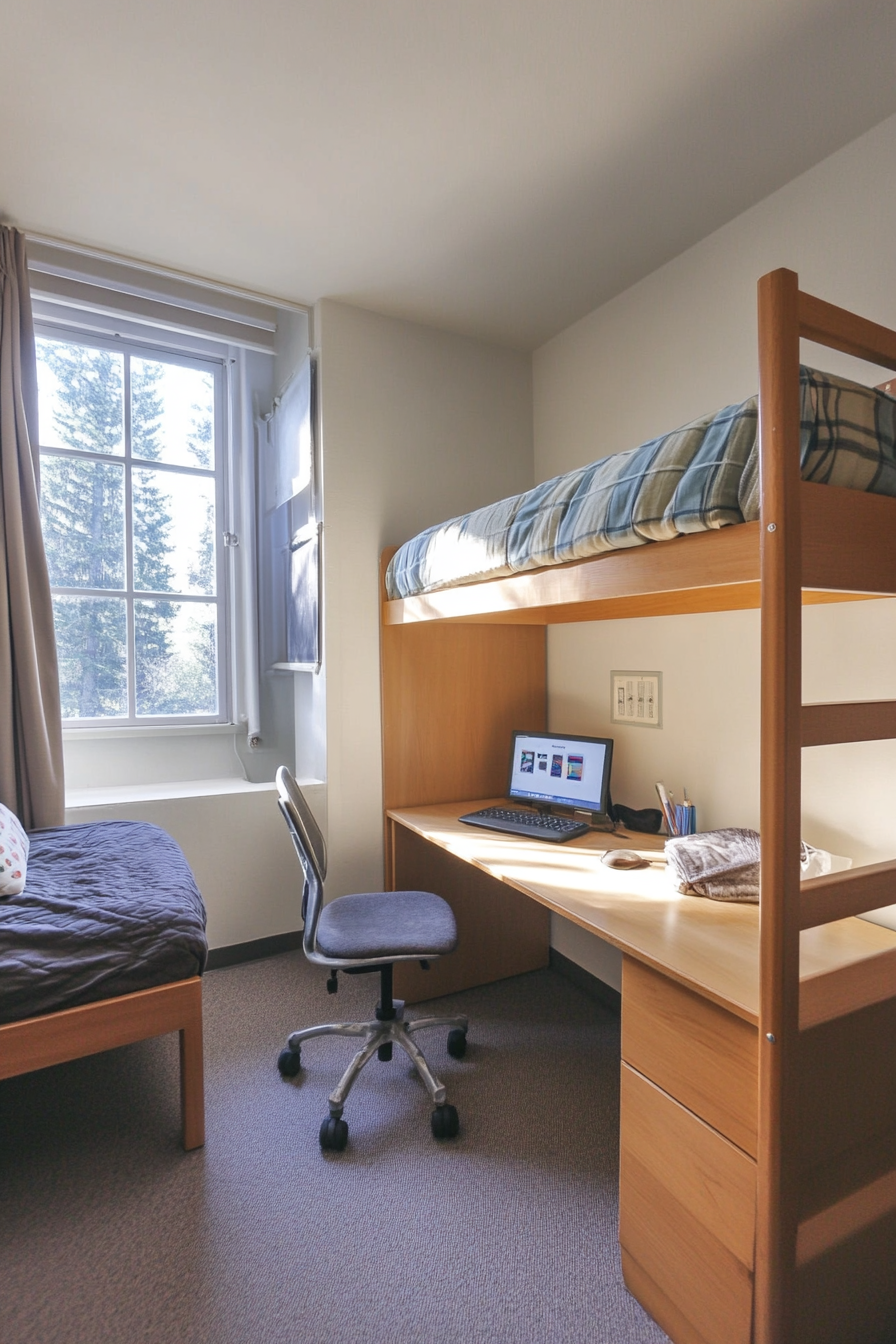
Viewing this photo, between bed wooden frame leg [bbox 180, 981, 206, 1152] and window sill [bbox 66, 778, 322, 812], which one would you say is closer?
bed wooden frame leg [bbox 180, 981, 206, 1152]

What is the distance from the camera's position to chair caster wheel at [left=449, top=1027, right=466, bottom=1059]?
2.04 meters

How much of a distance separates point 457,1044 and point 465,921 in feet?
1.76

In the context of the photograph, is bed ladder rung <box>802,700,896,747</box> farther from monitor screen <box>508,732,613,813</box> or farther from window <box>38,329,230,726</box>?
window <box>38,329,230,726</box>

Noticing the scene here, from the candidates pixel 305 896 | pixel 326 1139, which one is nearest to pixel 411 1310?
pixel 326 1139

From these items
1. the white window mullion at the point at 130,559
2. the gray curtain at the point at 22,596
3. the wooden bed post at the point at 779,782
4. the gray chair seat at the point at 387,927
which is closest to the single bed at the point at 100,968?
the gray chair seat at the point at 387,927

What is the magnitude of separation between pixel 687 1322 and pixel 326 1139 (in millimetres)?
867

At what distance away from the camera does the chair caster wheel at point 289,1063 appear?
6.32ft

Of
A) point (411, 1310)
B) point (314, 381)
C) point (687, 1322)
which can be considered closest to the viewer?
point (687, 1322)

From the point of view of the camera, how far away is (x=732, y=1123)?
1.05 m

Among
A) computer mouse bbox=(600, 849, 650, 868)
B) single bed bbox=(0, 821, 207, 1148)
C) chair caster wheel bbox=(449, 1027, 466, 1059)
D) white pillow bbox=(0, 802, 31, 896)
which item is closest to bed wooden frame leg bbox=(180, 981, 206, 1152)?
single bed bbox=(0, 821, 207, 1148)

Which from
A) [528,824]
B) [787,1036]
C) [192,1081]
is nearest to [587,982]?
[528,824]

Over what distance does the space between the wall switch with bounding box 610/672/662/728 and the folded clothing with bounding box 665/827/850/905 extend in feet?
2.11

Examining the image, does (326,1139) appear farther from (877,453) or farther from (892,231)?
(892,231)

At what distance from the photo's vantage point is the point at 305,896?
6.45 ft
